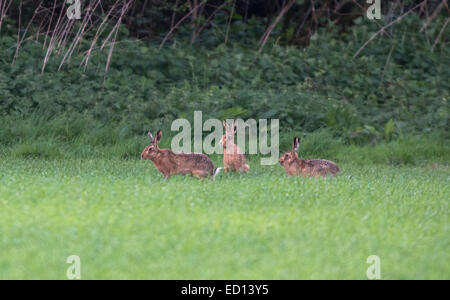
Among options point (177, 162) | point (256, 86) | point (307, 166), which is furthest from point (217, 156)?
point (256, 86)

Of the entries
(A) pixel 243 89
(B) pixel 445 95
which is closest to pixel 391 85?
(B) pixel 445 95

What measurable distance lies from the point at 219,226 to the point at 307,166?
15.1ft

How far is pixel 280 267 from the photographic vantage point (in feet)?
22.4

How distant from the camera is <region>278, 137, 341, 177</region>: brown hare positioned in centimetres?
1235

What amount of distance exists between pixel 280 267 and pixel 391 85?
12.1 metres

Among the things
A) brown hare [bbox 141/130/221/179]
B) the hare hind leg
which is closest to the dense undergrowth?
brown hare [bbox 141/130/221/179]

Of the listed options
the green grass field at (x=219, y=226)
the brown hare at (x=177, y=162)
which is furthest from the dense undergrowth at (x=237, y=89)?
the green grass field at (x=219, y=226)

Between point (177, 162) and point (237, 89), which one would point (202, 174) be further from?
point (237, 89)

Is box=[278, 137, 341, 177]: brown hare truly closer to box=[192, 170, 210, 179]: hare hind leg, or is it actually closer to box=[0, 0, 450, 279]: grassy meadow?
box=[0, 0, 450, 279]: grassy meadow

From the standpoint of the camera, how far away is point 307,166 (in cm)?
1251

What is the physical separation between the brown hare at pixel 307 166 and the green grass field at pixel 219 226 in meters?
0.72

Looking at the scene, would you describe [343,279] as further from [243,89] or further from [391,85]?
[391,85]

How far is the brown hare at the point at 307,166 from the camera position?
40.5 ft

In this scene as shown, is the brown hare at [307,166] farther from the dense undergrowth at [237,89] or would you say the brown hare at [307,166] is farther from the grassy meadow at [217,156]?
the dense undergrowth at [237,89]
